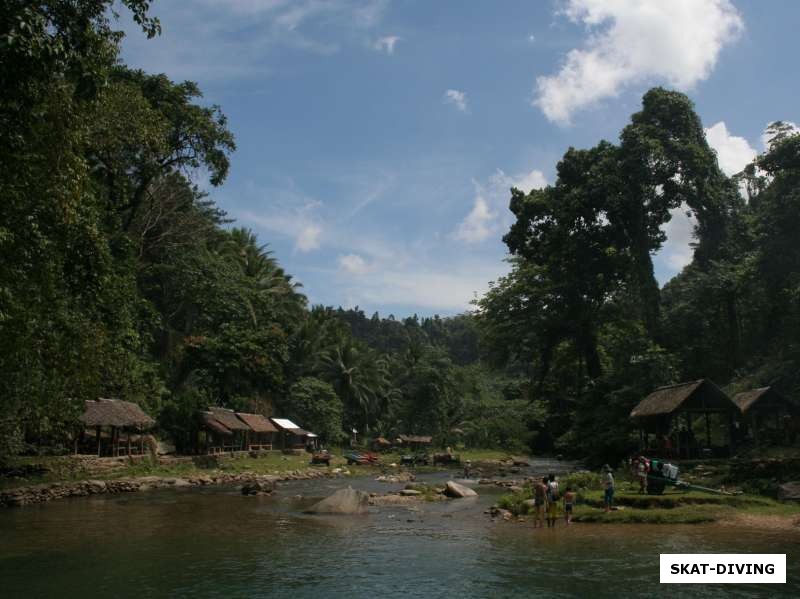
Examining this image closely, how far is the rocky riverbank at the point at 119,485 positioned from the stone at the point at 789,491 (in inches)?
1050

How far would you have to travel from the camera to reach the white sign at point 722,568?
14.3 metres

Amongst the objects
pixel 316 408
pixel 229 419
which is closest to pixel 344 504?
pixel 229 419

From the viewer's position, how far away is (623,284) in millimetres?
50406

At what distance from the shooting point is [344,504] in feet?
85.3

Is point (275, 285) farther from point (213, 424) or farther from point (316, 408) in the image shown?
point (213, 424)

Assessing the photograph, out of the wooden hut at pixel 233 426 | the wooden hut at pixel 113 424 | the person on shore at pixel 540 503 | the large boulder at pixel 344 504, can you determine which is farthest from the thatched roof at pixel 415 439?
the person on shore at pixel 540 503

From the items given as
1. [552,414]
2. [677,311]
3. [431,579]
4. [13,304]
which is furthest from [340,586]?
[552,414]

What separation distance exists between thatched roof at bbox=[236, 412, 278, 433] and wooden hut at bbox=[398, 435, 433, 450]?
15.5 m

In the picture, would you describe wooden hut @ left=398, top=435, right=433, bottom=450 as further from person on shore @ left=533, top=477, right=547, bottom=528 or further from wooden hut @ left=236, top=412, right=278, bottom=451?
person on shore @ left=533, top=477, right=547, bottom=528

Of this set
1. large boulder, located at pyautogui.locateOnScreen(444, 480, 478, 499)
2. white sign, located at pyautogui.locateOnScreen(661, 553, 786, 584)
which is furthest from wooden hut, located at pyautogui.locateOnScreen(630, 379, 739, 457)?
white sign, located at pyautogui.locateOnScreen(661, 553, 786, 584)

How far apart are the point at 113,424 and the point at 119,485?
333cm

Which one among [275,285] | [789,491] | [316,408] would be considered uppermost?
[275,285]

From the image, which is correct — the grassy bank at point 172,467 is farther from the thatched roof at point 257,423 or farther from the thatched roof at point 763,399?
the thatched roof at point 763,399

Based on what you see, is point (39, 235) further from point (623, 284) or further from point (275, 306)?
point (275, 306)
